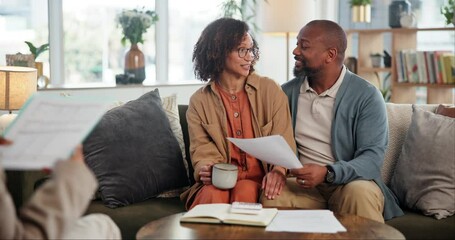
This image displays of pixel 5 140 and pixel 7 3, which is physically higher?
pixel 7 3

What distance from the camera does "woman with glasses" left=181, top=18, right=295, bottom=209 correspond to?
2979 mm

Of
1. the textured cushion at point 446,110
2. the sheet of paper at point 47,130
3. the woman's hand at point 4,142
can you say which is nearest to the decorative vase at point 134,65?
the textured cushion at point 446,110

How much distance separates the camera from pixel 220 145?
299cm

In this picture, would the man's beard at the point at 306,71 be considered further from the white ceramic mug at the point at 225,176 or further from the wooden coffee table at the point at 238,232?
the wooden coffee table at the point at 238,232

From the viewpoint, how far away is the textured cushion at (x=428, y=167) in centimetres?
289

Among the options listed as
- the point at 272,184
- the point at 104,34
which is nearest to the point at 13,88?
the point at 272,184

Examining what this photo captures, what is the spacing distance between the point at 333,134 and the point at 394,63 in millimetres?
3080

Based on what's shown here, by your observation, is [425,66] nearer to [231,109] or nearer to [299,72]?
[299,72]

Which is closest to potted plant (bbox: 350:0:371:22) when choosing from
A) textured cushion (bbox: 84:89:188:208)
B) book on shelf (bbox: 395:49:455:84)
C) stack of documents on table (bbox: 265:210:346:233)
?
book on shelf (bbox: 395:49:455:84)

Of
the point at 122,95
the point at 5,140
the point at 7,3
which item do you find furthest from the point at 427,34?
the point at 5,140

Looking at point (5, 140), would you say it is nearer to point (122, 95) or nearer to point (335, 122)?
point (335, 122)

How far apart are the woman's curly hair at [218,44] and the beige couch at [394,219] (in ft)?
1.33

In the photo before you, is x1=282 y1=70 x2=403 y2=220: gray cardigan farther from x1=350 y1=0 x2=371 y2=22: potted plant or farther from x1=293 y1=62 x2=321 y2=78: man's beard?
x1=350 y1=0 x2=371 y2=22: potted plant

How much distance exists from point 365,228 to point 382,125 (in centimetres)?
81
